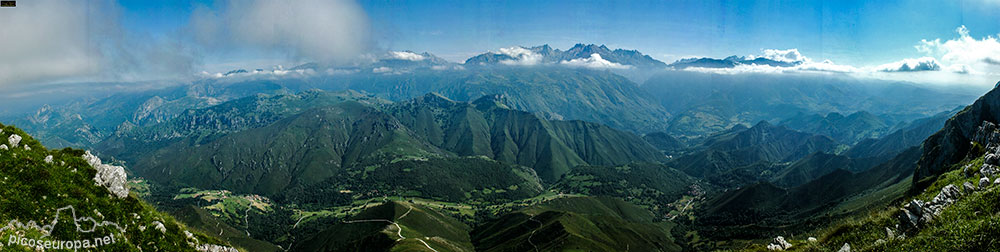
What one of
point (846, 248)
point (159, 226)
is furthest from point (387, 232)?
point (846, 248)

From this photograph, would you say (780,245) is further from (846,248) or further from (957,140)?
(957,140)

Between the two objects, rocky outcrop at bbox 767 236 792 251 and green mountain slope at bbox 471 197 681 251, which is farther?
green mountain slope at bbox 471 197 681 251

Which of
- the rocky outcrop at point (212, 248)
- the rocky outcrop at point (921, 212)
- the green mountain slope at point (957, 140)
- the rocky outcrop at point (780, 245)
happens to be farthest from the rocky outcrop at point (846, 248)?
the green mountain slope at point (957, 140)

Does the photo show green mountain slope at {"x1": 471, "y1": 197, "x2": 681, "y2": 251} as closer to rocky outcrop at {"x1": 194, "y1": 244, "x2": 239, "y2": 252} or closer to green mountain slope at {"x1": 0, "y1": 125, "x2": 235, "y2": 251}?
rocky outcrop at {"x1": 194, "y1": 244, "x2": 239, "y2": 252}

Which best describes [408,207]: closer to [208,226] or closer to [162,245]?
[208,226]

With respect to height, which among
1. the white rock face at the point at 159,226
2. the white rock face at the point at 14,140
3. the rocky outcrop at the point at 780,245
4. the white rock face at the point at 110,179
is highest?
the white rock face at the point at 14,140

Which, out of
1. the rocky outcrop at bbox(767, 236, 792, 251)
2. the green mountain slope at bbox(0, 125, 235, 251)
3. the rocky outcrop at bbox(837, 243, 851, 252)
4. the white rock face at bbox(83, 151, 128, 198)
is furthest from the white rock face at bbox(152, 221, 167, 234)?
the rocky outcrop at bbox(767, 236, 792, 251)

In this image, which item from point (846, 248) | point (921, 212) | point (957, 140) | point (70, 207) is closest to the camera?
point (921, 212)

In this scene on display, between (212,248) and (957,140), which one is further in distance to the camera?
(957,140)

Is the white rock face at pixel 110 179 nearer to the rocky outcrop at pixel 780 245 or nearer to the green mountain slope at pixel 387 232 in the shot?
the rocky outcrop at pixel 780 245
